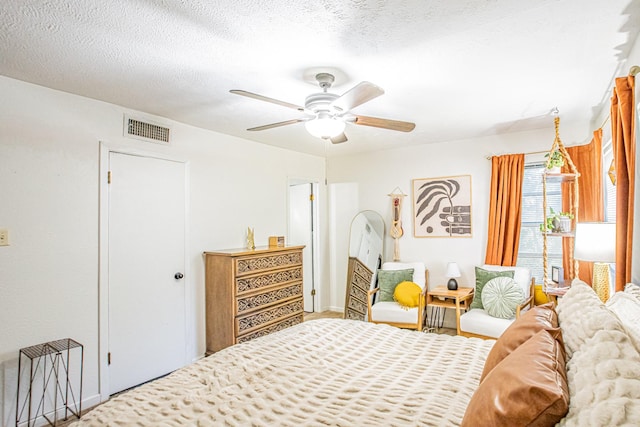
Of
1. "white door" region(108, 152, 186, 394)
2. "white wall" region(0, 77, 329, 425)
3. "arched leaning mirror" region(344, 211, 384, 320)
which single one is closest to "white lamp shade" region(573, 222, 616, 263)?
"arched leaning mirror" region(344, 211, 384, 320)

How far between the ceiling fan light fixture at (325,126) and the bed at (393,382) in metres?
1.36

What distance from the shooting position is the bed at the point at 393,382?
0.90 meters

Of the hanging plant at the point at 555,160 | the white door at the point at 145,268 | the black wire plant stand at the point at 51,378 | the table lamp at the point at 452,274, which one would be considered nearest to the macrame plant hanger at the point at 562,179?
the hanging plant at the point at 555,160

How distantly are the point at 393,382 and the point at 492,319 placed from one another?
2306 mm

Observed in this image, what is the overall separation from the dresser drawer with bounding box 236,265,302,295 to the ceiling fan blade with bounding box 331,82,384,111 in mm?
2071

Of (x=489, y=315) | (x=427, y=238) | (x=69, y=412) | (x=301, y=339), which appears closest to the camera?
(x=301, y=339)

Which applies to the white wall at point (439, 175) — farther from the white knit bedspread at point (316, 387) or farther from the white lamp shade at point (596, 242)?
the white knit bedspread at point (316, 387)

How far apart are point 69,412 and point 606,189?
4.92 meters

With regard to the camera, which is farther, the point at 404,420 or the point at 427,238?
the point at 427,238

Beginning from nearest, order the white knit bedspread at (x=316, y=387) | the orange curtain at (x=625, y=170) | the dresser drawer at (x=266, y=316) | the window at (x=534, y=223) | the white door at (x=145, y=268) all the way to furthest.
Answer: the white knit bedspread at (x=316, y=387) < the orange curtain at (x=625, y=170) < the white door at (x=145, y=268) < the dresser drawer at (x=266, y=316) < the window at (x=534, y=223)

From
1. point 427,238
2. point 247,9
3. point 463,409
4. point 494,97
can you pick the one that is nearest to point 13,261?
point 247,9

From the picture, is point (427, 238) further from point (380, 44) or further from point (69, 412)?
point (69, 412)

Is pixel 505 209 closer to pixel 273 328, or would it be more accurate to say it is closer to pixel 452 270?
pixel 452 270

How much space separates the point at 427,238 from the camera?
15.5 ft
